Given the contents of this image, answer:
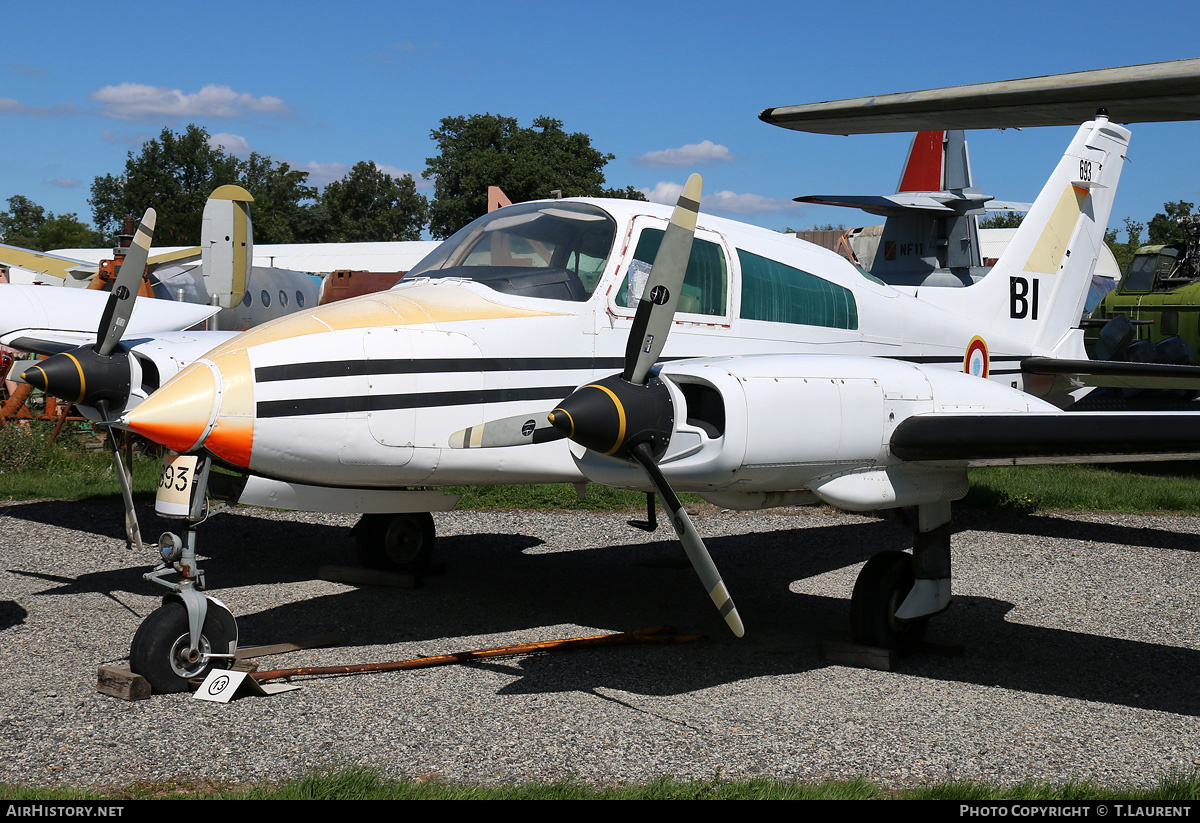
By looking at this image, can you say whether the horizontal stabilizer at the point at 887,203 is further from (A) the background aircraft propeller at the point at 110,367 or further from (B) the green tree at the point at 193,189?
(B) the green tree at the point at 193,189

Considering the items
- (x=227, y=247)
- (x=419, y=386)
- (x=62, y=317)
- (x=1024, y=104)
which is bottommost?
(x=419, y=386)

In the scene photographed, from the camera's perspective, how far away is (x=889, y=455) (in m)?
6.07

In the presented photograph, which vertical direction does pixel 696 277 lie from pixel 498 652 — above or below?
above

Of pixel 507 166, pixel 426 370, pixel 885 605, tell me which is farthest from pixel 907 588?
pixel 507 166

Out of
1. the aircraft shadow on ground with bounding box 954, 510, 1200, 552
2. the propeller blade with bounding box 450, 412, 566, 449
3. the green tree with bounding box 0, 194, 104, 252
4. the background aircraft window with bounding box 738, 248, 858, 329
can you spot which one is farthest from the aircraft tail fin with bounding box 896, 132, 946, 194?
the green tree with bounding box 0, 194, 104, 252

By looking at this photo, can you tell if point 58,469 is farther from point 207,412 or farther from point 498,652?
point 207,412

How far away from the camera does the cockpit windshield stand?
6.57 meters

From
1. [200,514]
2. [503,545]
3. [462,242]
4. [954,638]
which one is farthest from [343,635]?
[954,638]

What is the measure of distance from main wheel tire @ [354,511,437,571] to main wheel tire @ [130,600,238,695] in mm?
2997

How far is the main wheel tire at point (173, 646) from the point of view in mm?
5535

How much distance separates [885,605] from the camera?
6.85 meters

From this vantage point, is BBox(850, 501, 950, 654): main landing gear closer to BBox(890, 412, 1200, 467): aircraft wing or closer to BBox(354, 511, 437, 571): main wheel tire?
BBox(890, 412, 1200, 467): aircraft wing

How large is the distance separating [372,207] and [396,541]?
86186 mm

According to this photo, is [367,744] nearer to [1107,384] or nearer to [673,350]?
[673,350]
